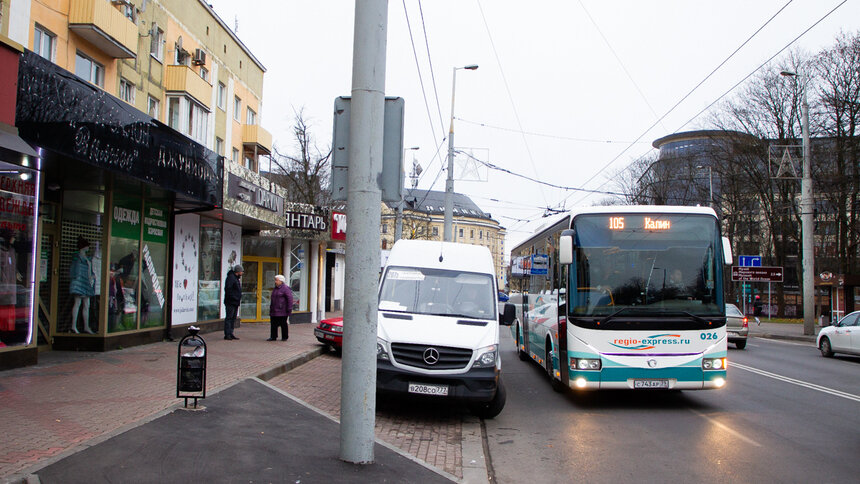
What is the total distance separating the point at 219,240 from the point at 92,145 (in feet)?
30.9

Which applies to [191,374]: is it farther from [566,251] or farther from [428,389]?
[566,251]

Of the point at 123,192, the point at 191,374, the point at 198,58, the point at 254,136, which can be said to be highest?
the point at 198,58

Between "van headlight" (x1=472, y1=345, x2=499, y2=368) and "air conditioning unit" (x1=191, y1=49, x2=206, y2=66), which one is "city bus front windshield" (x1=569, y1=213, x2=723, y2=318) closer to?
"van headlight" (x1=472, y1=345, x2=499, y2=368)

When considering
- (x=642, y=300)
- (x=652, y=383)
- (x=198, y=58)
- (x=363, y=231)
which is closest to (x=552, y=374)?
(x=652, y=383)

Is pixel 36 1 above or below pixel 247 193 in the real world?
above

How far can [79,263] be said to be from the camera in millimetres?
11992

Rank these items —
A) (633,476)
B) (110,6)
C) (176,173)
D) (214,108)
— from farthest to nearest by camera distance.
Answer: (214,108)
(110,6)
(176,173)
(633,476)

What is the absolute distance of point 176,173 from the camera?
12453 millimetres

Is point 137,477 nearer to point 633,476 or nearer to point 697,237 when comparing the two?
point 633,476

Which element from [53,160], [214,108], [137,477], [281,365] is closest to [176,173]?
[53,160]

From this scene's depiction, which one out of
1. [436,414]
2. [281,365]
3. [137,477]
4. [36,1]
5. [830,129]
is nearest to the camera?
[137,477]

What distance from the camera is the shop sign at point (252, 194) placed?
16.3 m

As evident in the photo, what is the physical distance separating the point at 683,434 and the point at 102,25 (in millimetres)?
16852

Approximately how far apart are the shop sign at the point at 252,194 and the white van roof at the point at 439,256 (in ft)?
23.9
